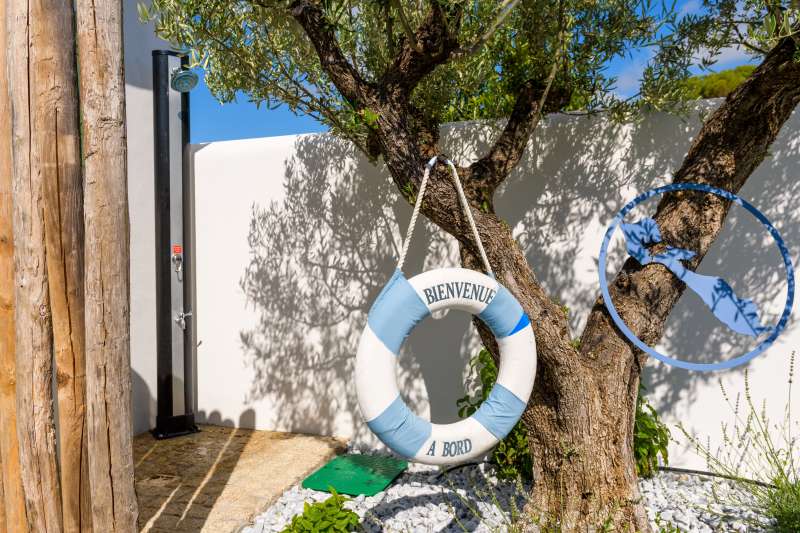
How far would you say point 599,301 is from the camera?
2826 mm

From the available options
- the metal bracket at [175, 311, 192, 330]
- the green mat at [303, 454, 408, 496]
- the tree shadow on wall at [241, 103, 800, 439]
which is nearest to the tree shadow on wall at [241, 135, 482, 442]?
the tree shadow on wall at [241, 103, 800, 439]

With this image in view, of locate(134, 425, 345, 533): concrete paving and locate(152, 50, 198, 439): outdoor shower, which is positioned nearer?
locate(134, 425, 345, 533): concrete paving

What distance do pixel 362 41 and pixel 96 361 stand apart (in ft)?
8.09

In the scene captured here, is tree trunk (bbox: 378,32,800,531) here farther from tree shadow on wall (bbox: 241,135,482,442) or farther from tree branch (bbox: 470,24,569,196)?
tree shadow on wall (bbox: 241,135,482,442)

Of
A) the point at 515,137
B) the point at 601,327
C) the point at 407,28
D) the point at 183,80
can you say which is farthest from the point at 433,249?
the point at 183,80

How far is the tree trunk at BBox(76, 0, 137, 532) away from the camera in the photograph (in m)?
2.15

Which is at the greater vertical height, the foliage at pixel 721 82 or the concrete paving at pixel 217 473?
the foliage at pixel 721 82

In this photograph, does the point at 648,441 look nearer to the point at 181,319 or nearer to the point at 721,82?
the point at 181,319

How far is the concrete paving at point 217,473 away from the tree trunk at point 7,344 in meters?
0.68

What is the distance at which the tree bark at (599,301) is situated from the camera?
2.63 metres

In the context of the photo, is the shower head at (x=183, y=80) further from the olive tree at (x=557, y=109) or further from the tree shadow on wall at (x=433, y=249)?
the olive tree at (x=557, y=109)

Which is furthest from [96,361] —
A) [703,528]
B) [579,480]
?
[703,528]

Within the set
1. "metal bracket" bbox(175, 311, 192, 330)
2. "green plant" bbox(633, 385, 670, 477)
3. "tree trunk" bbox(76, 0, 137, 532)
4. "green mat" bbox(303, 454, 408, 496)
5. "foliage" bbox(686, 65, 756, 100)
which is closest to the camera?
"tree trunk" bbox(76, 0, 137, 532)

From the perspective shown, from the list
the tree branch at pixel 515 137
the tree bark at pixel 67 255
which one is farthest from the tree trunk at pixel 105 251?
the tree branch at pixel 515 137
